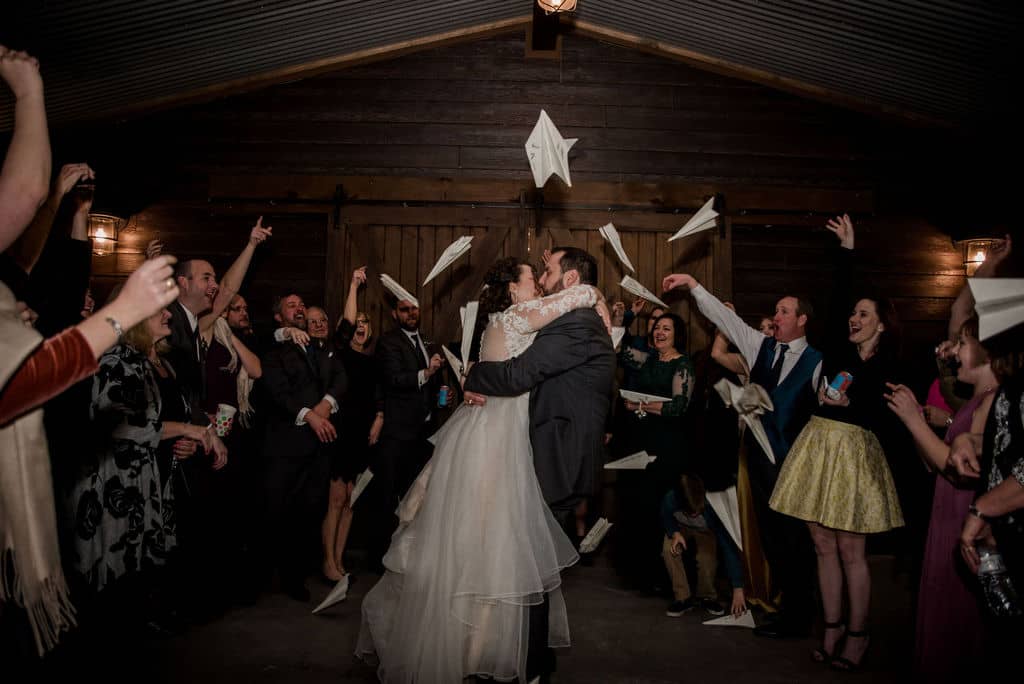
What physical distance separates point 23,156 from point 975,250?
6.58m

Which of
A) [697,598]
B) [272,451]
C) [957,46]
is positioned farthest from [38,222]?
[957,46]

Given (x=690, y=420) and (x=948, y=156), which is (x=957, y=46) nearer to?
(x=948, y=156)

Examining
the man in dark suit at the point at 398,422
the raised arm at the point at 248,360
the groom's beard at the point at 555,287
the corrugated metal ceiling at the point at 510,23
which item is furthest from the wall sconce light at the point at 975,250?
the raised arm at the point at 248,360

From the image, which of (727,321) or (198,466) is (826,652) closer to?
(727,321)

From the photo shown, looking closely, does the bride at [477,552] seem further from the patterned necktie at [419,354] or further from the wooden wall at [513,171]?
the wooden wall at [513,171]

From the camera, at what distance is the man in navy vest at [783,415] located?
12.4ft

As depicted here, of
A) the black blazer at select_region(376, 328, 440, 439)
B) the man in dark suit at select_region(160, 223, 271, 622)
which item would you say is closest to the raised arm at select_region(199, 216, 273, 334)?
the man in dark suit at select_region(160, 223, 271, 622)

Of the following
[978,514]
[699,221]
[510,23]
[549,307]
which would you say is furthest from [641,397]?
[510,23]

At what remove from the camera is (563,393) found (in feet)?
8.98

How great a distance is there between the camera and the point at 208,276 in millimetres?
3680

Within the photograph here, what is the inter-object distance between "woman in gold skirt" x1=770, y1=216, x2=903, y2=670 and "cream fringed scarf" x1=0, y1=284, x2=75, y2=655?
291cm

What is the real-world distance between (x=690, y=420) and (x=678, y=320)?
2.19 ft

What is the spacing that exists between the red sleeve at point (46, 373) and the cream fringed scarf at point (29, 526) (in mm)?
121

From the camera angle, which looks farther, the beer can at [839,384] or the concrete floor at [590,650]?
the beer can at [839,384]
